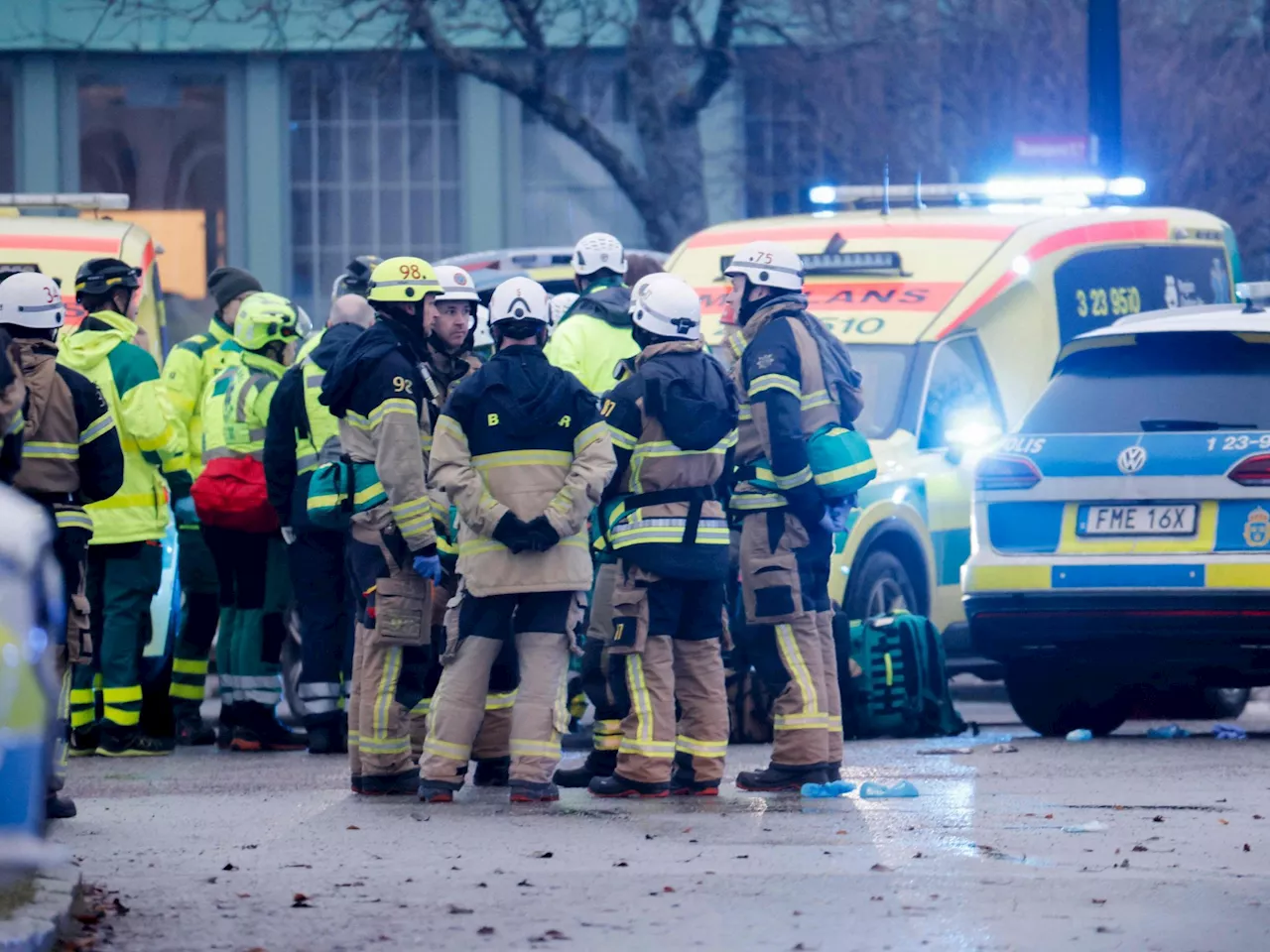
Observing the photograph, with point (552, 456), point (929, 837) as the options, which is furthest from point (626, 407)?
point (929, 837)

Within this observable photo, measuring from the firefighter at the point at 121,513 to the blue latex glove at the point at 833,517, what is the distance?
9.66 feet

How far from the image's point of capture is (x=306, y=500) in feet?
36.3

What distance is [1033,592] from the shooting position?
11516 mm

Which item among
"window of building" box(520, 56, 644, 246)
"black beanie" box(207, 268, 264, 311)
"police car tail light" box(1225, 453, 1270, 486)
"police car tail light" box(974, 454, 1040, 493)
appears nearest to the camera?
"police car tail light" box(1225, 453, 1270, 486)

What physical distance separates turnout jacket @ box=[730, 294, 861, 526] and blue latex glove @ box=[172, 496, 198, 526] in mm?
3155

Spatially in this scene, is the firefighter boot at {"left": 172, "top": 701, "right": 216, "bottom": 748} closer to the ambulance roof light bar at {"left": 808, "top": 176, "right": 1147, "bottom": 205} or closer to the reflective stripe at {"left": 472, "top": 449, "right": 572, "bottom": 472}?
the reflective stripe at {"left": 472, "top": 449, "right": 572, "bottom": 472}

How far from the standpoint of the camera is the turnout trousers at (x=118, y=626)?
11.5m

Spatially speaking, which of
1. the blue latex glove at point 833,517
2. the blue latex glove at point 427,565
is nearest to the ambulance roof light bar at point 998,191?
the blue latex glove at point 833,517

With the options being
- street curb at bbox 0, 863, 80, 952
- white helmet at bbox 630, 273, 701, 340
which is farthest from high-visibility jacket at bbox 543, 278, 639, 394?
street curb at bbox 0, 863, 80, 952

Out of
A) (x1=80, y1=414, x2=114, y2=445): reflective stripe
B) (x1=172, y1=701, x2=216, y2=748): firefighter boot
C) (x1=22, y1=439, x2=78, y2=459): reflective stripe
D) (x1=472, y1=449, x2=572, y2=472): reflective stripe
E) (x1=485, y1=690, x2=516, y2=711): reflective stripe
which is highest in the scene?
(x1=80, y1=414, x2=114, y2=445): reflective stripe

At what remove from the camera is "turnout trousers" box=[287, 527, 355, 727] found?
37.0ft

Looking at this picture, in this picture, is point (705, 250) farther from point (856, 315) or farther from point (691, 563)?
point (691, 563)

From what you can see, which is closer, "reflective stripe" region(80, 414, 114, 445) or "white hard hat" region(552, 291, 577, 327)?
"reflective stripe" region(80, 414, 114, 445)

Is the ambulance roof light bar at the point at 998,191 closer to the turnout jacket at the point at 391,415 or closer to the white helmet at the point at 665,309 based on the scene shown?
the white helmet at the point at 665,309
